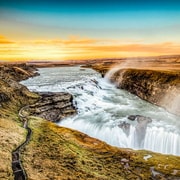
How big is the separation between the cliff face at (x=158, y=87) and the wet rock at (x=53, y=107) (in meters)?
16.8

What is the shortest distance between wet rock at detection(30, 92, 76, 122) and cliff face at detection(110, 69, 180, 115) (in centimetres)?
1679

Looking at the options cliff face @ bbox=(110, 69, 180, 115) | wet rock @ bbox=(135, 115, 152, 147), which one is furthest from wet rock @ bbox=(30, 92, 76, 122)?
cliff face @ bbox=(110, 69, 180, 115)

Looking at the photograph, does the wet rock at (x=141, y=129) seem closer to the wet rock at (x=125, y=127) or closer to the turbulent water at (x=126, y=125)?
the turbulent water at (x=126, y=125)

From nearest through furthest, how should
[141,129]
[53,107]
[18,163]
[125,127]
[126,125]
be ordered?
[18,163], [141,129], [125,127], [126,125], [53,107]

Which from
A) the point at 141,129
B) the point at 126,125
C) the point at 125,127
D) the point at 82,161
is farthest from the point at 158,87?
the point at 82,161

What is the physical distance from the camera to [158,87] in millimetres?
46031

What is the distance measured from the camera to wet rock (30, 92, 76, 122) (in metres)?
34.0

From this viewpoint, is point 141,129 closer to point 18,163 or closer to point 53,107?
point 53,107

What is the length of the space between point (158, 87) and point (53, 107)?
2248 cm

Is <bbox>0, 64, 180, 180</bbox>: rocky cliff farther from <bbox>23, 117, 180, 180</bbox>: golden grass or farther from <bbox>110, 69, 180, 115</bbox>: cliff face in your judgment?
<bbox>110, 69, 180, 115</bbox>: cliff face

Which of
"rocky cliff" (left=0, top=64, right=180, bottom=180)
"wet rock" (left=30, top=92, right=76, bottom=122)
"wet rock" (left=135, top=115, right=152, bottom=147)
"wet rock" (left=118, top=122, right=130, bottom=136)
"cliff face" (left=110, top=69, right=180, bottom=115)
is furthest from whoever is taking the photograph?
"cliff face" (left=110, top=69, right=180, bottom=115)

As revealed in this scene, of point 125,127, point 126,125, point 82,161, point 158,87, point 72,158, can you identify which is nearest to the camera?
point 82,161

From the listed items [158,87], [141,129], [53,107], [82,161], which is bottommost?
[141,129]

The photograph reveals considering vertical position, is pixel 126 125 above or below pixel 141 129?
above
